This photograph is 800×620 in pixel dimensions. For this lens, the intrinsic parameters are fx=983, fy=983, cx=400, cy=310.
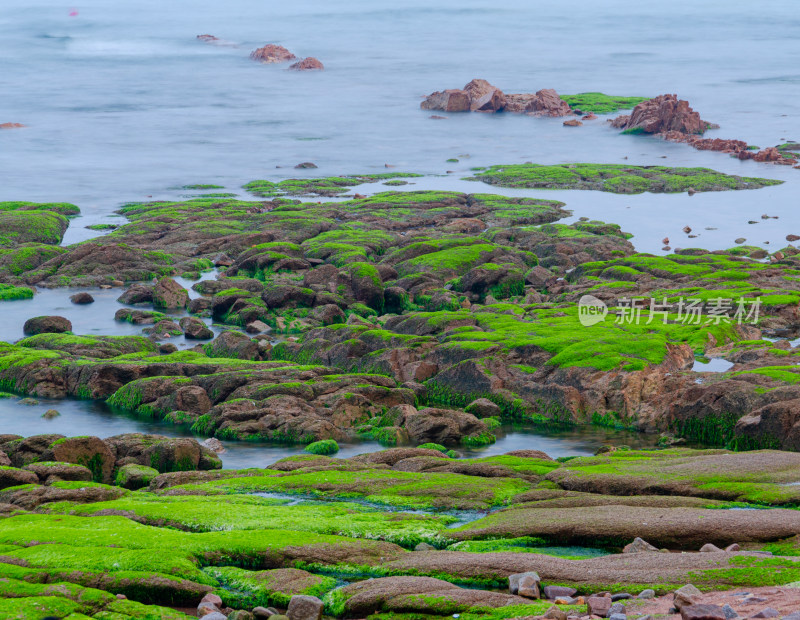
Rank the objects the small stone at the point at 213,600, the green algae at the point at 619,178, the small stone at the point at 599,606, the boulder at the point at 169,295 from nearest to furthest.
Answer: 1. the small stone at the point at 599,606
2. the small stone at the point at 213,600
3. the boulder at the point at 169,295
4. the green algae at the point at 619,178

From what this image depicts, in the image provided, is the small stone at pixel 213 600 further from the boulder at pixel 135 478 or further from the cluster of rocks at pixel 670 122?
the cluster of rocks at pixel 670 122

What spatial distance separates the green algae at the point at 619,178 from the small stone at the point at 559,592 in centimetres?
11989

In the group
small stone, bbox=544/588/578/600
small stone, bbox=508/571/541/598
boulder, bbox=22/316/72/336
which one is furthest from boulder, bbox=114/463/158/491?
boulder, bbox=22/316/72/336

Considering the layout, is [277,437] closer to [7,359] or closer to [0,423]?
[0,423]

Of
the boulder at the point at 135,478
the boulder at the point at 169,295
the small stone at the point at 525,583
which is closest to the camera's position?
the small stone at the point at 525,583

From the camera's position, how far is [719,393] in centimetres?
5312

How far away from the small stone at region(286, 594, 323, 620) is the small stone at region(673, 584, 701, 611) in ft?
27.3

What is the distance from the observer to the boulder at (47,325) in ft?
261

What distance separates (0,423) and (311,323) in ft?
87.0

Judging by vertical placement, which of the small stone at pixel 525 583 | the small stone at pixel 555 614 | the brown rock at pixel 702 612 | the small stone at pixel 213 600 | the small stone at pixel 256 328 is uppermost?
the brown rock at pixel 702 612

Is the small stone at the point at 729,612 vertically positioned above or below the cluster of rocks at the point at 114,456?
above

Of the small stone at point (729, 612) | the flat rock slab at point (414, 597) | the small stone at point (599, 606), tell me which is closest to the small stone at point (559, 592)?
the flat rock slab at point (414, 597)

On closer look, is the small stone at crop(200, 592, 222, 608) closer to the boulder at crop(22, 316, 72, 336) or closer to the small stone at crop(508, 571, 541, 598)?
the small stone at crop(508, 571, 541, 598)

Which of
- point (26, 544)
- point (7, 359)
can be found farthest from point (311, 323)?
point (26, 544)
